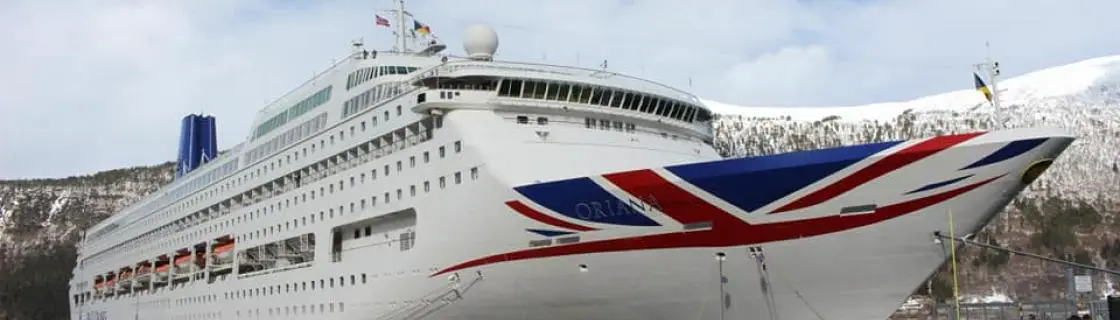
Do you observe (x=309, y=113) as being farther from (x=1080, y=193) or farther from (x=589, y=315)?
(x=1080, y=193)

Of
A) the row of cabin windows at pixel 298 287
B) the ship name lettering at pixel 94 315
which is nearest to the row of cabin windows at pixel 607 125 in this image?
the row of cabin windows at pixel 298 287

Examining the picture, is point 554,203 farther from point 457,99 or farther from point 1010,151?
point 1010,151

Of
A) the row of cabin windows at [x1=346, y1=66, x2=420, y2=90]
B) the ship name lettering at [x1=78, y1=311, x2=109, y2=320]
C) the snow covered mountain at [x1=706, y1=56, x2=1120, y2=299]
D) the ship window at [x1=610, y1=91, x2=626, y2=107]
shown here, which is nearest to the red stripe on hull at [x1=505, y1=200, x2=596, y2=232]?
the ship window at [x1=610, y1=91, x2=626, y2=107]

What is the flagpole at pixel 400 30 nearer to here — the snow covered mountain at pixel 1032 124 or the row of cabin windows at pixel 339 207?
the row of cabin windows at pixel 339 207

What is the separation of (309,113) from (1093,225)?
361 ft

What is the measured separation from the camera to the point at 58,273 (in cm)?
10356

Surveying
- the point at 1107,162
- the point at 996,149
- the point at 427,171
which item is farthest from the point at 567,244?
the point at 1107,162

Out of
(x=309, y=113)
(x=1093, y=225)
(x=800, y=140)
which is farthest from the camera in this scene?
(x=800, y=140)

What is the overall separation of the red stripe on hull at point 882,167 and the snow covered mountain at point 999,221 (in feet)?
208

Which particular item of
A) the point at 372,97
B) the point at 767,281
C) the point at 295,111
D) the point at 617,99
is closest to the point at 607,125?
the point at 617,99

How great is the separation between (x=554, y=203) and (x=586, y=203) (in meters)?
0.64

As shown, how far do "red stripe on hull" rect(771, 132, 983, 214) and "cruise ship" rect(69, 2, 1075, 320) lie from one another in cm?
3

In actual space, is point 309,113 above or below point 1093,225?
above

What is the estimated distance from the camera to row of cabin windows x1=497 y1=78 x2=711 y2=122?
19203 mm
